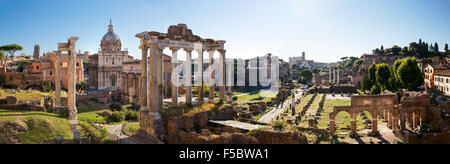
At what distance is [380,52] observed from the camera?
10325 centimetres

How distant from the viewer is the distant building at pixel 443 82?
1580 inches

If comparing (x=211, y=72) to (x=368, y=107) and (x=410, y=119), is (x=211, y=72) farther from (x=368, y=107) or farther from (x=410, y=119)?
(x=410, y=119)

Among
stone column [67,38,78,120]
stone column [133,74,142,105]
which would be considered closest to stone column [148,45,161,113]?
stone column [67,38,78,120]

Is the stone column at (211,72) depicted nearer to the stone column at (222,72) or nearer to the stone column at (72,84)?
the stone column at (222,72)

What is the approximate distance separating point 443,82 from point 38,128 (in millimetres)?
49088

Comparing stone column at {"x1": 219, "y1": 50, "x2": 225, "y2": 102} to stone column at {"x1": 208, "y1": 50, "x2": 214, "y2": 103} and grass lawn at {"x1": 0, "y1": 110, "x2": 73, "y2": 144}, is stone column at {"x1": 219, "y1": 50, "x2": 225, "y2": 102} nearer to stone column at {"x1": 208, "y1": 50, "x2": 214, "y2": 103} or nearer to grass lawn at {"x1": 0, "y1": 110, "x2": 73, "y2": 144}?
stone column at {"x1": 208, "y1": 50, "x2": 214, "y2": 103}

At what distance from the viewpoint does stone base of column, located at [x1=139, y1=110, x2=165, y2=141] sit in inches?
612

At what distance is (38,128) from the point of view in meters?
14.7

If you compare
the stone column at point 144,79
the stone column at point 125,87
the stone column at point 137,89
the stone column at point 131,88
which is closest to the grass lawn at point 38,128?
the stone column at point 144,79

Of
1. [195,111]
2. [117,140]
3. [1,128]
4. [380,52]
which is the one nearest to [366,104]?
[195,111]

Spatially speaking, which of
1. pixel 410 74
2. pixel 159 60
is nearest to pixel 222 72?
pixel 159 60

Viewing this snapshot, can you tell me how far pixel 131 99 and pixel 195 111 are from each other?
27073 mm

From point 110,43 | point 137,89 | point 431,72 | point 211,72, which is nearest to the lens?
point 211,72

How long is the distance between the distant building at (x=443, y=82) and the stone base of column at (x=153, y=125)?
41237mm
